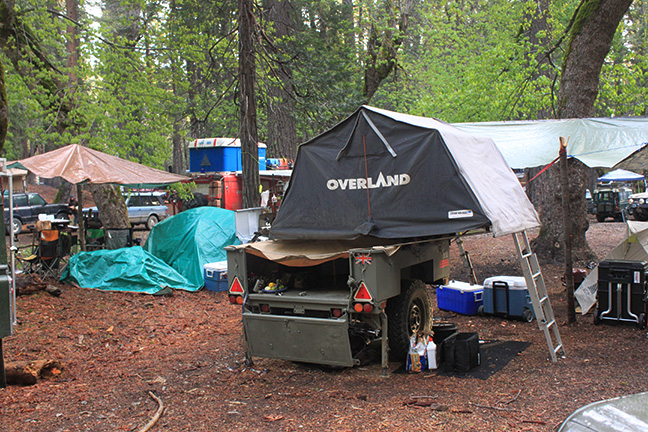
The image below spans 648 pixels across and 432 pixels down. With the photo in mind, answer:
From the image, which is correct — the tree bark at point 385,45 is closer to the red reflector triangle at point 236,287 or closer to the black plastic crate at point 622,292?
the black plastic crate at point 622,292

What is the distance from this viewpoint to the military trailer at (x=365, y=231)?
582 cm

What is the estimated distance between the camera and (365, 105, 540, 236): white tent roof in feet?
19.4

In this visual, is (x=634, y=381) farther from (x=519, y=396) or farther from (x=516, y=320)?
(x=516, y=320)

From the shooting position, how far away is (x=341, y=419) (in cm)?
491

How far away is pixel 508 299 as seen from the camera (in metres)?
8.73

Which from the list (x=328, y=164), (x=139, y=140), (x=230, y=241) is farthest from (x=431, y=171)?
(x=139, y=140)

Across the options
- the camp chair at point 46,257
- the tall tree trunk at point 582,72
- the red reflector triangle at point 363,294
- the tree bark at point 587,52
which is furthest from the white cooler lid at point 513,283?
the camp chair at point 46,257

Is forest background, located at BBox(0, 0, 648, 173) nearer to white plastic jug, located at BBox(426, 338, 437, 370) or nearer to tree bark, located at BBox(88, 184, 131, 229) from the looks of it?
tree bark, located at BBox(88, 184, 131, 229)

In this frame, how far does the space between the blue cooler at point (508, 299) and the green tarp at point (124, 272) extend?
20.7 ft

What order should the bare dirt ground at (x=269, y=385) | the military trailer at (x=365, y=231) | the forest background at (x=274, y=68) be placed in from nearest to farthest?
the bare dirt ground at (x=269, y=385)
the military trailer at (x=365, y=231)
the forest background at (x=274, y=68)

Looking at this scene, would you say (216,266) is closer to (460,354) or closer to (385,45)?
(460,354)

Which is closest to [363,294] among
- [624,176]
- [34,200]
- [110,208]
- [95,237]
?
[95,237]

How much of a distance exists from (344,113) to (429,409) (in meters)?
16.6

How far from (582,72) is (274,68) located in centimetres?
688
